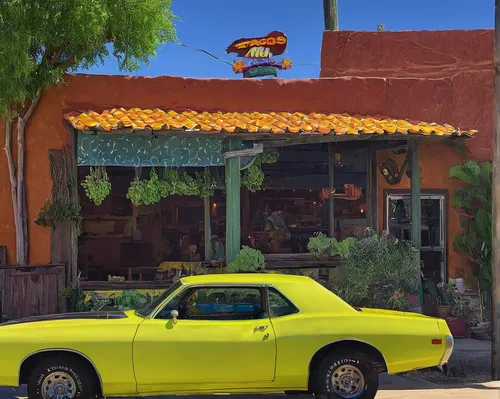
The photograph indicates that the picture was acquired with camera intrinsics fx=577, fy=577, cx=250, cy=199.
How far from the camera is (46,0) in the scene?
823cm

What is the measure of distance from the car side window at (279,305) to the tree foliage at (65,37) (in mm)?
4917

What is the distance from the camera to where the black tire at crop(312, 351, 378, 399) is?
18.5ft

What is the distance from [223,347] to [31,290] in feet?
14.5

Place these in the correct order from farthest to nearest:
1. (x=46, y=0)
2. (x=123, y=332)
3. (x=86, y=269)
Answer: (x=86, y=269)
(x=46, y=0)
(x=123, y=332)

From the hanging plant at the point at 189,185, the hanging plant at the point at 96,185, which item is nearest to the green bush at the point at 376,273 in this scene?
the hanging plant at the point at 189,185

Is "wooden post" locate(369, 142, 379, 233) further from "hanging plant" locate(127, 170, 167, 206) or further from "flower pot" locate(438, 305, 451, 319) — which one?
"hanging plant" locate(127, 170, 167, 206)

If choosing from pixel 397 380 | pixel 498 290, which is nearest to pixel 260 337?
pixel 397 380

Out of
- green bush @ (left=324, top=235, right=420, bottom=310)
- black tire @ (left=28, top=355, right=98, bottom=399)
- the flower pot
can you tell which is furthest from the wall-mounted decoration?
black tire @ (left=28, top=355, right=98, bottom=399)

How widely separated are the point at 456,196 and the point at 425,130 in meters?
2.13

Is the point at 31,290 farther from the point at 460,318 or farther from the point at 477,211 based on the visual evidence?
the point at 477,211

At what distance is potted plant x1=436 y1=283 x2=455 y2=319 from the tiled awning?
2.80 meters

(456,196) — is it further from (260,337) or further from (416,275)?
(260,337)

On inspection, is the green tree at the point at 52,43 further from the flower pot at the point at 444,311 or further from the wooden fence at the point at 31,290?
the flower pot at the point at 444,311

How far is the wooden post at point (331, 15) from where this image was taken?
17625mm
